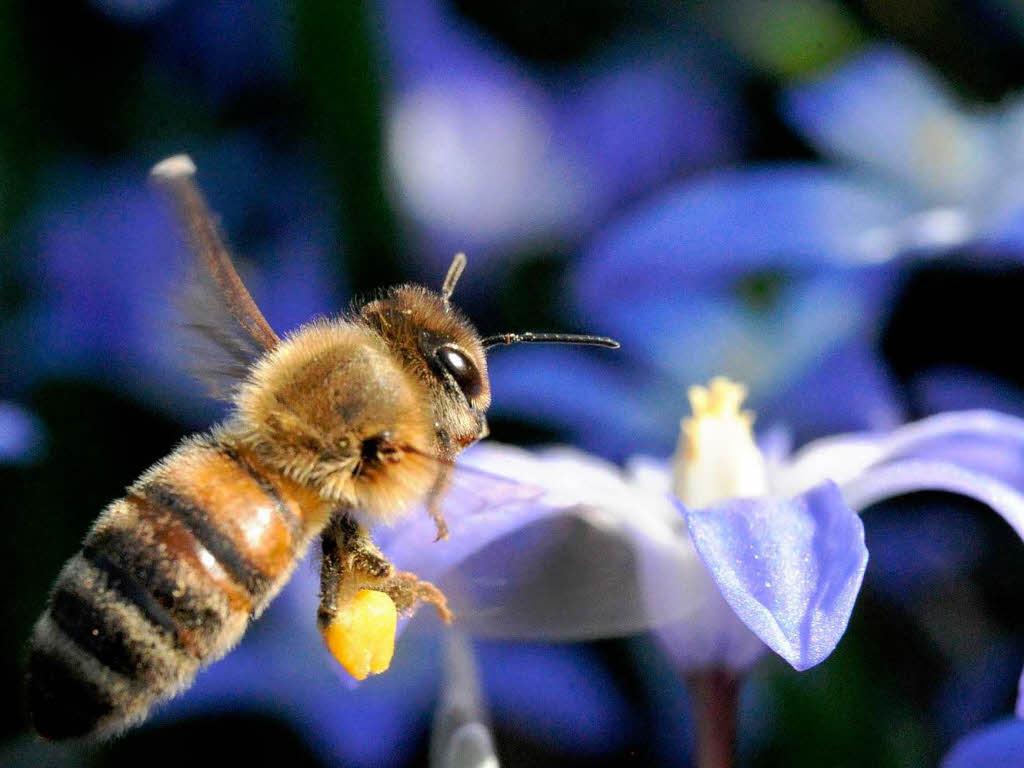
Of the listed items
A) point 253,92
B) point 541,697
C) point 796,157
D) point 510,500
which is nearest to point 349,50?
point 253,92

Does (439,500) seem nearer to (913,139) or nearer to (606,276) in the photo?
(606,276)

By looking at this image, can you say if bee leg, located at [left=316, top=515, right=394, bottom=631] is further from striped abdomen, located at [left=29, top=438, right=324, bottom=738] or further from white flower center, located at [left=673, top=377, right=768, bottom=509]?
white flower center, located at [left=673, top=377, right=768, bottom=509]

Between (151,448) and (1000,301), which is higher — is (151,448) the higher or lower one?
the lower one

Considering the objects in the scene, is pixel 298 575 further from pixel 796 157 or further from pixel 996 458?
pixel 996 458

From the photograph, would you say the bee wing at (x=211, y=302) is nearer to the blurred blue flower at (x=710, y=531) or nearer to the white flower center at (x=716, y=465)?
the blurred blue flower at (x=710, y=531)

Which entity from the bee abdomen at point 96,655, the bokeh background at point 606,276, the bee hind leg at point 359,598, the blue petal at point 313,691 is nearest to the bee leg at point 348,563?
the bee hind leg at point 359,598
